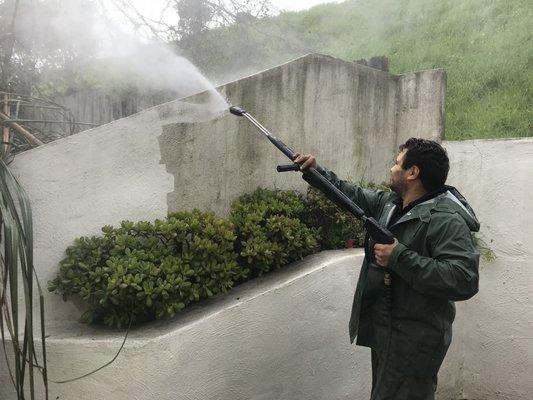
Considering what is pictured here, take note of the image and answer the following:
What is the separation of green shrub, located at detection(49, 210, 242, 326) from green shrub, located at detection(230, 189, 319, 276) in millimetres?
150

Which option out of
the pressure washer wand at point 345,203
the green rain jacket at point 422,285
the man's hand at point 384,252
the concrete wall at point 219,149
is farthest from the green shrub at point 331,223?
the man's hand at point 384,252

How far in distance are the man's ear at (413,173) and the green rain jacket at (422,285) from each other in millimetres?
155

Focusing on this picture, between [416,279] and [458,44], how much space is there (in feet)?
26.2

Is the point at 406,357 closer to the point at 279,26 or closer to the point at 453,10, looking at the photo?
the point at 279,26

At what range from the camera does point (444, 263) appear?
2322 mm

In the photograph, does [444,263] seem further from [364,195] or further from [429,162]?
[364,195]

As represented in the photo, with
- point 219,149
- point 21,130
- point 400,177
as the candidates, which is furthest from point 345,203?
point 21,130

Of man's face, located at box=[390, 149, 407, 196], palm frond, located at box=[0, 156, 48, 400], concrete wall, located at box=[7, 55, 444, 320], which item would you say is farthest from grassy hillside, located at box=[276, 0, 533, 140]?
palm frond, located at box=[0, 156, 48, 400]

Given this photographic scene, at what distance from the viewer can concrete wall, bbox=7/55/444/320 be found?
340 cm

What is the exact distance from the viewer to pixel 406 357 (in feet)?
8.29

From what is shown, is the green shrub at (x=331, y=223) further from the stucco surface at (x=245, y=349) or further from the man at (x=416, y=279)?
the man at (x=416, y=279)

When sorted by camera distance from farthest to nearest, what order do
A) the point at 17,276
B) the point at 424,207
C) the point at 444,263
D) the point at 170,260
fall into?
the point at 170,260 → the point at 17,276 → the point at 424,207 → the point at 444,263

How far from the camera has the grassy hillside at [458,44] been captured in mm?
6278

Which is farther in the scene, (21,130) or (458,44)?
(458,44)
